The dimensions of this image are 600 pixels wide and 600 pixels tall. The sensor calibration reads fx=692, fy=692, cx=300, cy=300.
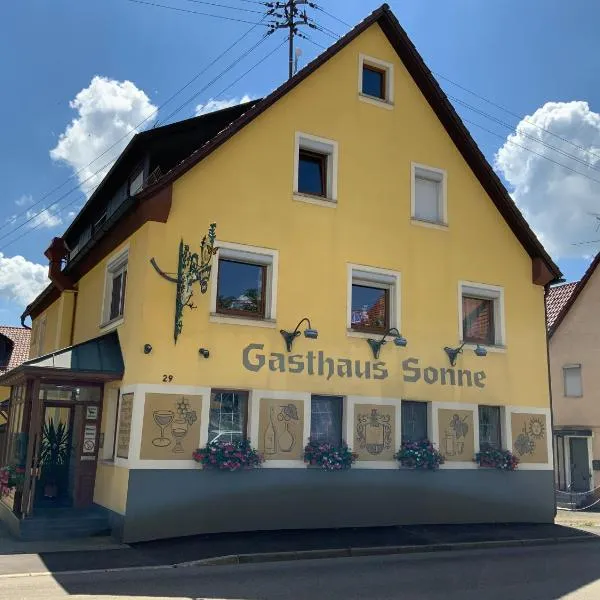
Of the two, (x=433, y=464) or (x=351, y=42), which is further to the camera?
(x=351, y=42)

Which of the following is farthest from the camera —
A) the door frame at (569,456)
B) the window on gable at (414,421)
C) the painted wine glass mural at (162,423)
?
the door frame at (569,456)

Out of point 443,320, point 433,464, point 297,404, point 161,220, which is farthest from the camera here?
point 443,320

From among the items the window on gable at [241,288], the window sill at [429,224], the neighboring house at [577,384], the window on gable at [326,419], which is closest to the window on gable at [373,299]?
the window sill at [429,224]

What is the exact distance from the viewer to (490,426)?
16562 mm

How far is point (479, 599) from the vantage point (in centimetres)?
869

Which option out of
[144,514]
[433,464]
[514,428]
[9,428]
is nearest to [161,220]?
[144,514]

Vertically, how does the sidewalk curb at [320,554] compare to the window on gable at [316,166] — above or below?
below

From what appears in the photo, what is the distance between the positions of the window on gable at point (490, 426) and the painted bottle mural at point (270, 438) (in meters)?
5.43

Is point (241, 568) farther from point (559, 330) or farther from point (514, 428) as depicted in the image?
point (559, 330)

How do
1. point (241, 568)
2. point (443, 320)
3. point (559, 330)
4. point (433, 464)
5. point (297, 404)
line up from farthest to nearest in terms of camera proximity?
point (559, 330), point (443, 320), point (433, 464), point (297, 404), point (241, 568)

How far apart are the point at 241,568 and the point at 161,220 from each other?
21.2 feet

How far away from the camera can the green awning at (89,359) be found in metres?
12.9

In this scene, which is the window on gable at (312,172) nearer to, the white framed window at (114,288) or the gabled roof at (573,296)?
the white framed window at (114,288)

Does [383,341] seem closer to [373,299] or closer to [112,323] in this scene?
[373,299]
